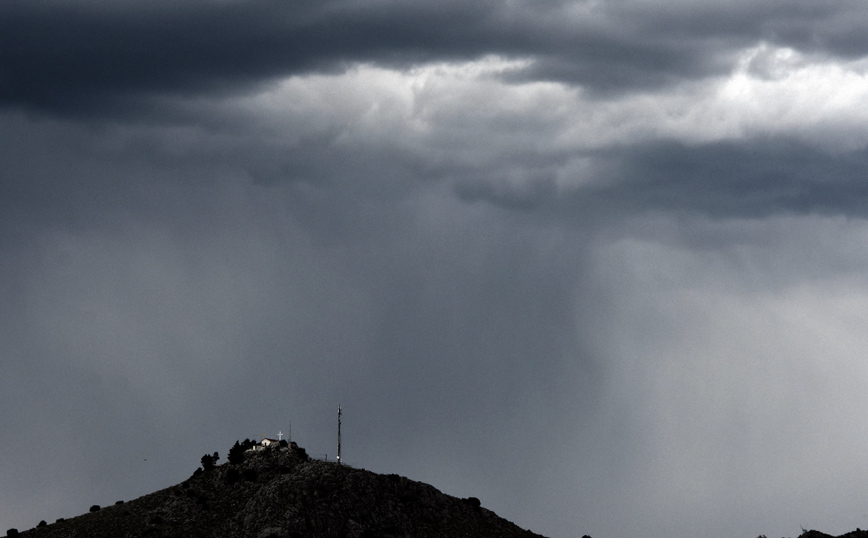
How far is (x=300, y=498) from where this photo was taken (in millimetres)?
198500

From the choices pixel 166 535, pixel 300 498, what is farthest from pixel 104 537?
pixel 300 498

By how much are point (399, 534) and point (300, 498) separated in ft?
55.0

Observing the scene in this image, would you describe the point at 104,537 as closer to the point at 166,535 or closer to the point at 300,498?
the point at 166,535

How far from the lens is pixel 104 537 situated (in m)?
200

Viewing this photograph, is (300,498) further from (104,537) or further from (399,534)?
(104,537)

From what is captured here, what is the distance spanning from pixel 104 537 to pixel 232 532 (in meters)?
21.6

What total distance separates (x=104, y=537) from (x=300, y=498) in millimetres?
32135

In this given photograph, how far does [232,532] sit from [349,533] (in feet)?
60.3

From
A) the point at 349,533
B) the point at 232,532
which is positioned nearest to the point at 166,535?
the point at 232,532

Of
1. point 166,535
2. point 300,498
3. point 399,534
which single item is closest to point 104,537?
point 166,535

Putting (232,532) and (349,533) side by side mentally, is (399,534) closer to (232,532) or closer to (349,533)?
(349,533)

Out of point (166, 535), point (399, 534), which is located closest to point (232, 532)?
point (166, 535)

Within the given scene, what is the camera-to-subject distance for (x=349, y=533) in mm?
194625

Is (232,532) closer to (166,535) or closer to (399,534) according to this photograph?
(166,535)
